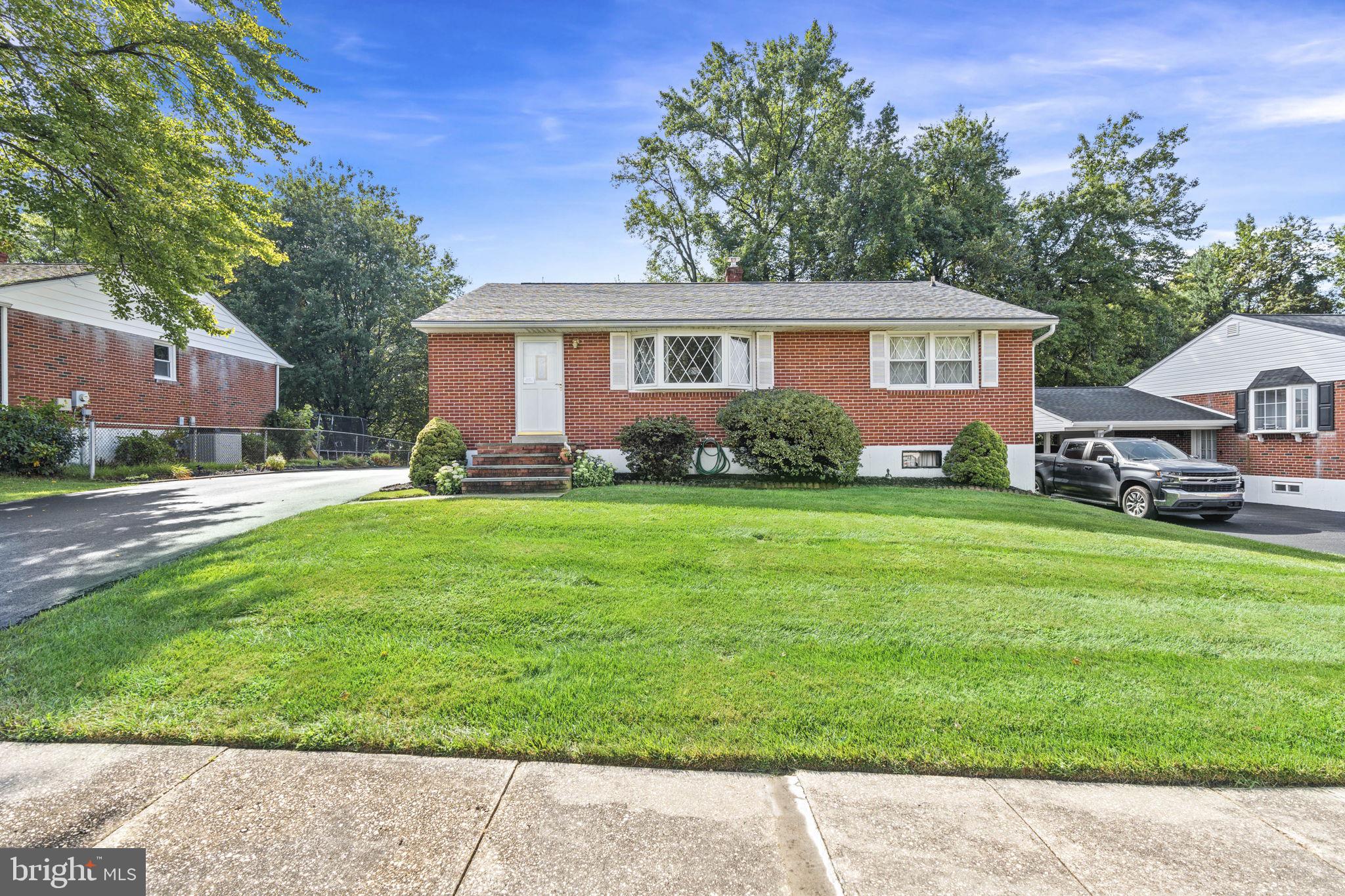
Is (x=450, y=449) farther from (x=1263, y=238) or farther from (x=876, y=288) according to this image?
(x=1263, y=238)

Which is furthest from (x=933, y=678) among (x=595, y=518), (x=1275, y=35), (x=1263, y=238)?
(x=1263, y=238)

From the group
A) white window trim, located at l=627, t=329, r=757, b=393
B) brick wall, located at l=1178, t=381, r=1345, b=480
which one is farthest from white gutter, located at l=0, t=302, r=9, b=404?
brick wall, located at l=1178, t=381, r=1345, b=480

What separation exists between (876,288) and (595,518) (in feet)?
34.2

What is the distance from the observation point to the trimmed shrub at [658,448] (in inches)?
415

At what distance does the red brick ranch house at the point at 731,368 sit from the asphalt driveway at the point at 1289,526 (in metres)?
3.59

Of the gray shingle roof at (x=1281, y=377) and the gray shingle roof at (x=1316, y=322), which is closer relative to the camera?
the gray shingle roof at (x=1316, y=322)

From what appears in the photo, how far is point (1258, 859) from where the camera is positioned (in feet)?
6.42

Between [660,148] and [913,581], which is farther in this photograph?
[660,148]

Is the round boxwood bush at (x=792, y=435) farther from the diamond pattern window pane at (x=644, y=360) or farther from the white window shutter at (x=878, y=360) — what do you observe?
the diamond pattern window pane at (x=644, y=360)

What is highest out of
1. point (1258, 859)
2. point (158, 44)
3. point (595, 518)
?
point (158, 44)

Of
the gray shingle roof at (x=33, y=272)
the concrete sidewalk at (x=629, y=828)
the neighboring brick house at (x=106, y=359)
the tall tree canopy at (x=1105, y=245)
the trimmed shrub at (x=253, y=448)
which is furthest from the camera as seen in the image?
the tall tree canopy at (x=1105, y=245)

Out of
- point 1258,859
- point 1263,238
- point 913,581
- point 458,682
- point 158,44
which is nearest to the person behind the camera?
point 1258,859

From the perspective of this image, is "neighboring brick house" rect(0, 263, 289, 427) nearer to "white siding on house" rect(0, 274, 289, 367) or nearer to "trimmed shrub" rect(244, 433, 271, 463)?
"white siding on house" rect(0, 274, 289, 367)

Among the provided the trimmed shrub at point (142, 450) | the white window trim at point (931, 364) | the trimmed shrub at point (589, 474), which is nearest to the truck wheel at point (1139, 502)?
the white window trim at point (931, 364)
